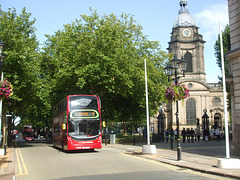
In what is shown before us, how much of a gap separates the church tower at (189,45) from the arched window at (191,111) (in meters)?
6.67

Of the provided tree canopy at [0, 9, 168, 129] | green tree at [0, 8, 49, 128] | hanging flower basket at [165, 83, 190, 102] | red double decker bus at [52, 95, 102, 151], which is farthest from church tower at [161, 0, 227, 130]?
hanging flower basket at [165, 83, 190, 102]

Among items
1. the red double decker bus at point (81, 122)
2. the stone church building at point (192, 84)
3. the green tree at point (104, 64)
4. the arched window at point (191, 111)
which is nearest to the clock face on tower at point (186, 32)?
the stone church building at point (192, 84)

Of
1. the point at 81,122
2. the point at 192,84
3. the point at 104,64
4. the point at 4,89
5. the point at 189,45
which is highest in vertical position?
the point at 189,45

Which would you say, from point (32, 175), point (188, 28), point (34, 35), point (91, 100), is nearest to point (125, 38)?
point (34, 35)

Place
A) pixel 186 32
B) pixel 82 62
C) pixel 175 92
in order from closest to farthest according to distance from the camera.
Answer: pixel 175 92 < pixel 82 62 < pixel 186 32

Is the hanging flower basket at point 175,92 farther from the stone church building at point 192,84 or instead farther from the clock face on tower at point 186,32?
the clock face on tower at point 186,32

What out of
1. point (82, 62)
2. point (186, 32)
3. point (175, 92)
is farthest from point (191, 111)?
point (175, 92)

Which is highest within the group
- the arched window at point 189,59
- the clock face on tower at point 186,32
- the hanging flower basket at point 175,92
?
the clock face on tower at point 186,32

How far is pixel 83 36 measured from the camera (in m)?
30.5

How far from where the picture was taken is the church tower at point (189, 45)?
76750 millimetres

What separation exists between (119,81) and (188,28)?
5606 cm

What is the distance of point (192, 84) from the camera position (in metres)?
72.2

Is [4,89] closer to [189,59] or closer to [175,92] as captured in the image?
[175,92]

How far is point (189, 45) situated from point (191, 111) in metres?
18.4
